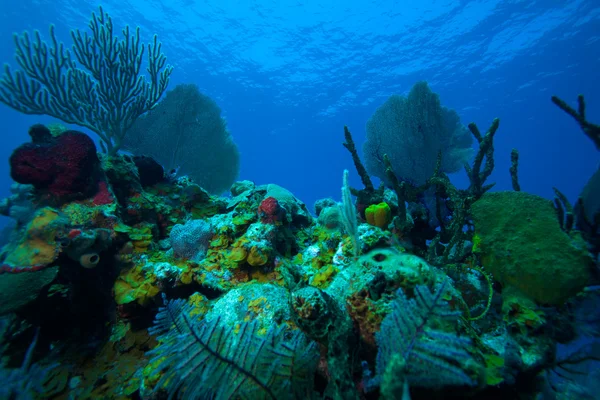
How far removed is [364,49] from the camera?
3059 cm

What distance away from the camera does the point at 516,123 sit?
47000 millimetres

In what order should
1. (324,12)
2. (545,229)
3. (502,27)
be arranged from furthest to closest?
(324,12)
(502,27)
(545,229)

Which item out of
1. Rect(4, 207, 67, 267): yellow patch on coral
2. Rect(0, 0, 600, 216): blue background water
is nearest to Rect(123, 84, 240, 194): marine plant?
Rect(4, 207, 67, 267): yellow patch on coral

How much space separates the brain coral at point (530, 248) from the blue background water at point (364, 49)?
2894cm

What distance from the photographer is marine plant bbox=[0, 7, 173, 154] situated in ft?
17.9

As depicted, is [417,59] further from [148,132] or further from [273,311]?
[273,311]

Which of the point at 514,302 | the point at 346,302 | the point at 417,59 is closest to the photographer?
A: the point at 346,302

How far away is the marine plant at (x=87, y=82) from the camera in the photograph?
5461mm

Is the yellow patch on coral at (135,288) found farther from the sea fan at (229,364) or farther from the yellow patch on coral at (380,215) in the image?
the yellow patch on coral at (380,215)

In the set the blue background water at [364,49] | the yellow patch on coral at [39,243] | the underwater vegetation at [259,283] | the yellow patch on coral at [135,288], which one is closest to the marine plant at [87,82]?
the underwater vegetation at [259,283]

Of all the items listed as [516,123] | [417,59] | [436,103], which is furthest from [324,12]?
[516,123]

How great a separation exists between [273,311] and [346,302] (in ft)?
2.75

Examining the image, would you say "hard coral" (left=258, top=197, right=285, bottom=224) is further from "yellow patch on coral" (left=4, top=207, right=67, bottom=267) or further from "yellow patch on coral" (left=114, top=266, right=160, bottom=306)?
"yellow patch on coral" (left=4, top=207, right=67, bottom=267)

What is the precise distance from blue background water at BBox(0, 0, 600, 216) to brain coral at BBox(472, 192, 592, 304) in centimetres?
2894
